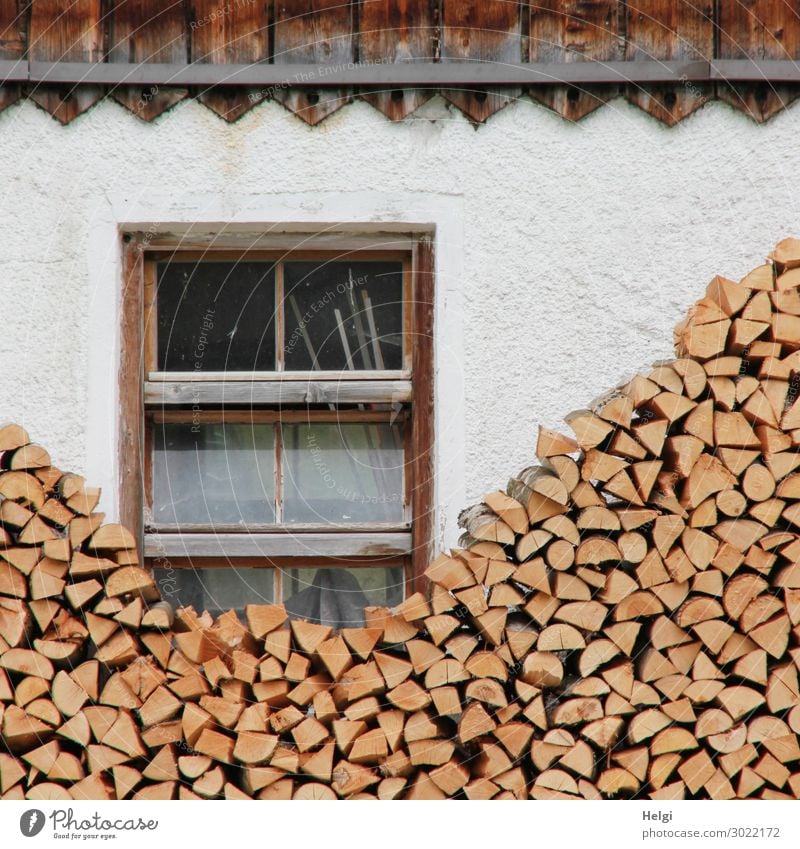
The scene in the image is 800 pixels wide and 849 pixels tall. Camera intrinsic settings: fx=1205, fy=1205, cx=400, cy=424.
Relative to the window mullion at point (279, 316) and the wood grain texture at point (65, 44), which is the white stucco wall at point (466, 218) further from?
the window mullion at point (279, 316)

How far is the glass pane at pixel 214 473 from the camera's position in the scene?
368 centimetres

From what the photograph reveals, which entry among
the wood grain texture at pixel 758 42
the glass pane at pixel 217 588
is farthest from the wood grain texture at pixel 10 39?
the wood grain texture at pixel 758 42

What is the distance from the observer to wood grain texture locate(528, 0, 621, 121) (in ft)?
11.8

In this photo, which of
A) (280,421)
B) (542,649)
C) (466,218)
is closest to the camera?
(542,649)

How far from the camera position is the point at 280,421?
368cm

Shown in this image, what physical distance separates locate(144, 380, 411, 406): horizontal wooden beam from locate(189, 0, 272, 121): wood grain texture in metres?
0.81

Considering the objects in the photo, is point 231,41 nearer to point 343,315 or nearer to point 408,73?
point 408,73

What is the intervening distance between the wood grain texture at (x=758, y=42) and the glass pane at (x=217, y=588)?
2.01m

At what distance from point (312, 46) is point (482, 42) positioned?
0.51 metres

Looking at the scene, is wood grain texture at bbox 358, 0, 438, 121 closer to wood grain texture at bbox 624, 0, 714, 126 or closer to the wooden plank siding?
the wooden plank siding

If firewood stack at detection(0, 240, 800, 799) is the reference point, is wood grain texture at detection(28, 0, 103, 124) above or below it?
above

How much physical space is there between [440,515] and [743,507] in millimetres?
937

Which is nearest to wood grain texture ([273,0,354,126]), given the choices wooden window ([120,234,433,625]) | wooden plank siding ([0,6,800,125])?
wooden plank siding ([0,6,800,125])

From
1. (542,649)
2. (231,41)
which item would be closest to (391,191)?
(231,41)
